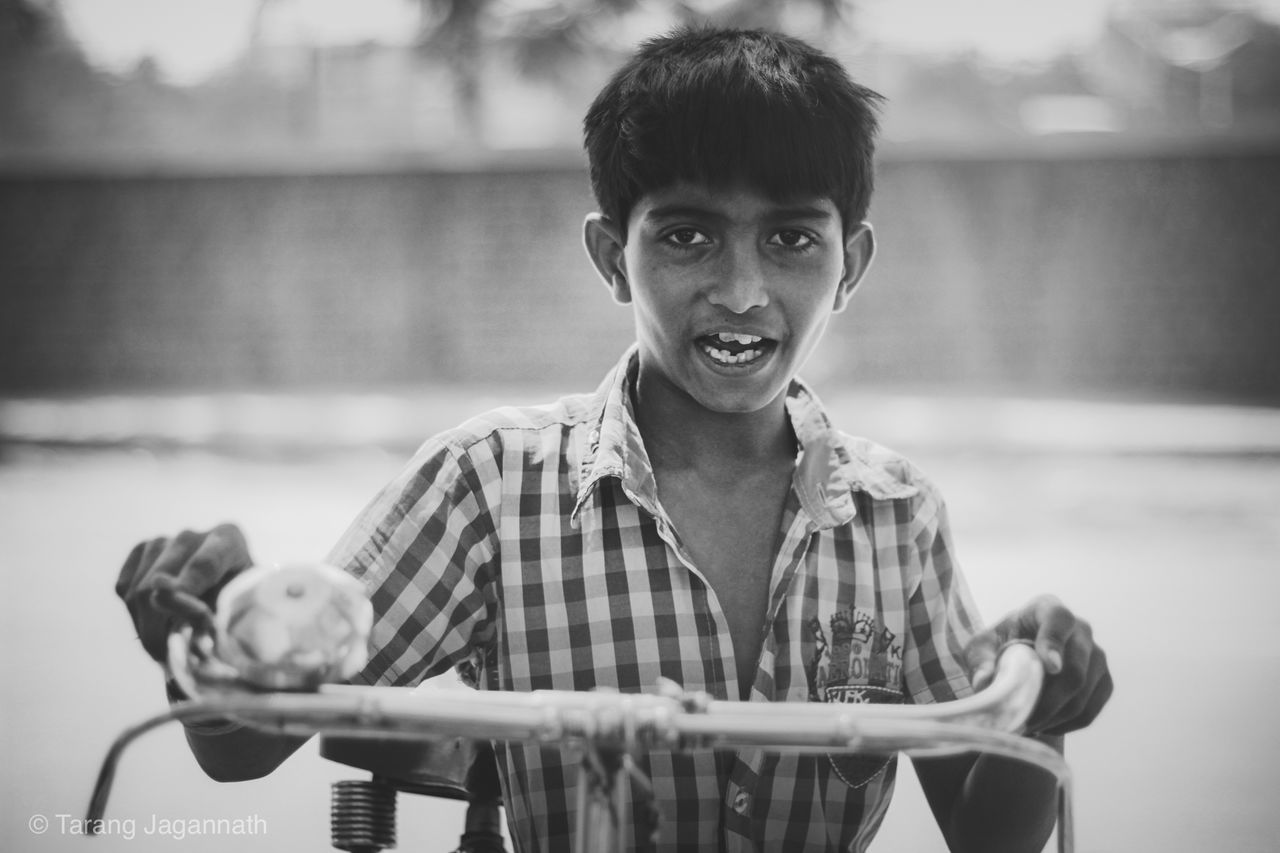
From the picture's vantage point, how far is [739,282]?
1421mm

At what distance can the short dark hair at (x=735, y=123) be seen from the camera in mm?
1489

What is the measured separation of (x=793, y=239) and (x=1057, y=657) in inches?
23.5

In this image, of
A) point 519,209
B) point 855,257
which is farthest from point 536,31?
point 855,257

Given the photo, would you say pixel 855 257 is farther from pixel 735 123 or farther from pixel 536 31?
pixel 536 31

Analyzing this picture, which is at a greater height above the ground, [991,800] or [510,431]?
[510,431]

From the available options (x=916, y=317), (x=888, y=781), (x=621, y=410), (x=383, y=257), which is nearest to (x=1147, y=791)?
(x=888, y=781)

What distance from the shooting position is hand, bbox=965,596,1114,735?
115 centimetres

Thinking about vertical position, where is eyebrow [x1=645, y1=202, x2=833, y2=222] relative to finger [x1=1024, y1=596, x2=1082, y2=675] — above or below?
above

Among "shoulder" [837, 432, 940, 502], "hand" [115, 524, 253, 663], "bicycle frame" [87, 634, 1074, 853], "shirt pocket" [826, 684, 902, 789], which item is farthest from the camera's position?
"shoulder" [837, 432, 940, 502]

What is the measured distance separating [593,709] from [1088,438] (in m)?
9.05

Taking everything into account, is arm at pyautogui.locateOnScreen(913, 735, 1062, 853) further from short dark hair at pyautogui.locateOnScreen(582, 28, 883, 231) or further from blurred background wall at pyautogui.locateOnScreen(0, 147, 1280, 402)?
blurred background wall at pyautogui.locateOnScreen(0, 147, 1280, 402)

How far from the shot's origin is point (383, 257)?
1213 centimetres

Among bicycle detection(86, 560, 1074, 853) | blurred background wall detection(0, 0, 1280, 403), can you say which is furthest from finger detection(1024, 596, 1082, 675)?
blurred background wall detection(0, 0, 1280, 403)

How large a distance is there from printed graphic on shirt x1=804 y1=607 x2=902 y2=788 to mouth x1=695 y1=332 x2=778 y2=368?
324 mm
